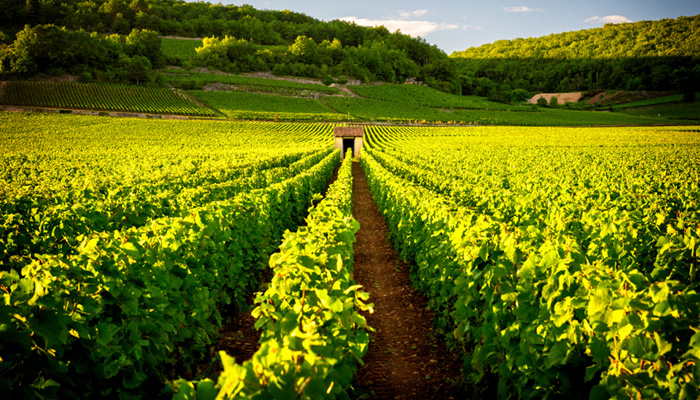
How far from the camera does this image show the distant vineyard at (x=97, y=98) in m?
69.4

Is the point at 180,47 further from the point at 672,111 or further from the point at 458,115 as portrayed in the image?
the point at 672,111

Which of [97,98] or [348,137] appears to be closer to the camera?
[348,137]

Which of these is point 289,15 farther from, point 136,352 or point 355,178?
point 136,352

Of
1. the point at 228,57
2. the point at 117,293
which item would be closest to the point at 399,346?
the point at 117,293

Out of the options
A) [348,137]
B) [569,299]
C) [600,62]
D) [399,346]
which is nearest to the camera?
[569,299]

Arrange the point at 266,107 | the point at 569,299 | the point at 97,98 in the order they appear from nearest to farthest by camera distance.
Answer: the point at 569,299, the point at 97,98, the point at 266,107

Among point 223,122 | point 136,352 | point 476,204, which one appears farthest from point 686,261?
point 223,122

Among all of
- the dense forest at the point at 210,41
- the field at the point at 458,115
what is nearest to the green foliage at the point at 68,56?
the dense forest at the point at 210,41

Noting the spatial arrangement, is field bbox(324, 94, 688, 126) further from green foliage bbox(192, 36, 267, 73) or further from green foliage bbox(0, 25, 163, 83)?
green foliage bbox(0, 25, 163, 83)

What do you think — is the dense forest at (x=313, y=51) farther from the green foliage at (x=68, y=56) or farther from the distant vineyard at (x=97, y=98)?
the distant vineyard at (x=97, y=98)

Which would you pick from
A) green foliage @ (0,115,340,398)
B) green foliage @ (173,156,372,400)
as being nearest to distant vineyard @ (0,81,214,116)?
green foliage @ (0,115,340,398)

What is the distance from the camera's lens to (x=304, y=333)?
99.0 inches

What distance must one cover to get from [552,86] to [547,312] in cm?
16867

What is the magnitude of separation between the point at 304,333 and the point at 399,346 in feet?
13.5
